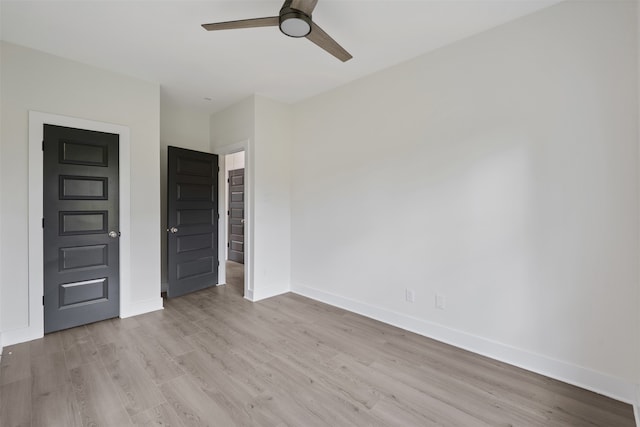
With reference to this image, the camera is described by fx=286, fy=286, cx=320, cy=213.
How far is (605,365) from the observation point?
1.98m

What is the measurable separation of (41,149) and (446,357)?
14.0ft

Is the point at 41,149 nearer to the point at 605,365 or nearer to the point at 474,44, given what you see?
the point at 474,44

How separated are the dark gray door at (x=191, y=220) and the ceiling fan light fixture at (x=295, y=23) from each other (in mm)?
2668

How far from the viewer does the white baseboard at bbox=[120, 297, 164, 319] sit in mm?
3266

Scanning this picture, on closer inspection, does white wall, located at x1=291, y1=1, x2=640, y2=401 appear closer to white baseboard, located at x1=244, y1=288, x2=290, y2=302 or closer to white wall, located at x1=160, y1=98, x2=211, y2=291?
white baseboard, located at x1=244, y1=288, x2=290, y2=302

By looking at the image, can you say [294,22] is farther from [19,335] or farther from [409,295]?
[19,335]

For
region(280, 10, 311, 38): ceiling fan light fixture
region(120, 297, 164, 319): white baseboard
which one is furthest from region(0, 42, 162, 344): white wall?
region(280, 10, 311, 38): ceiling fan light fixture

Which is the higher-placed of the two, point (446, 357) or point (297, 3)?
point (297, 3)

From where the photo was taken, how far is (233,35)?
2559mm

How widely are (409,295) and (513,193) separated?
1.38 meters

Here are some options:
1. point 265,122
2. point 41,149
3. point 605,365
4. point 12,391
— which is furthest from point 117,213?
point 605,365

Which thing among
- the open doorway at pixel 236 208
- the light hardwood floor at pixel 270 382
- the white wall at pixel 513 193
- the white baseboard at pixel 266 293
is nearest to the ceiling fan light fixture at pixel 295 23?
the white wall at pixel 513 193

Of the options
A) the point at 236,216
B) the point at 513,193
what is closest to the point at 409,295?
the point at 513,193

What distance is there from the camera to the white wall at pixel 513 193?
1.95 m
